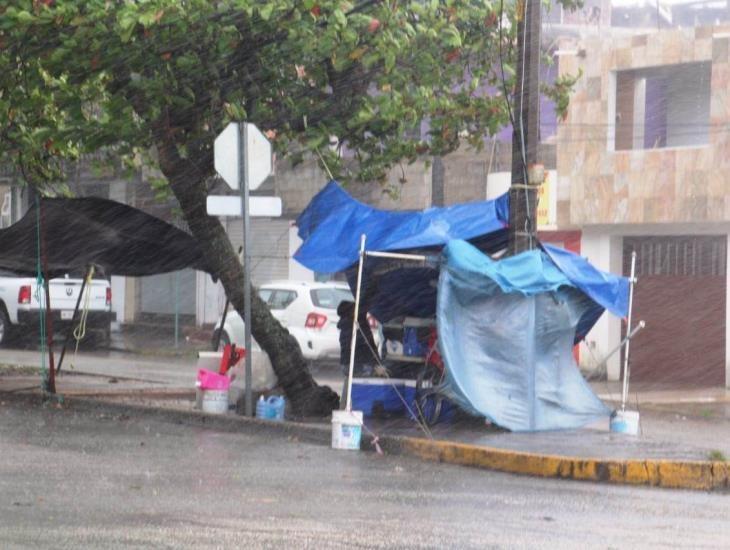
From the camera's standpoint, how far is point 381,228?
46.3 ft

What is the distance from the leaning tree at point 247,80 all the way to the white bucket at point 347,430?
225 cm

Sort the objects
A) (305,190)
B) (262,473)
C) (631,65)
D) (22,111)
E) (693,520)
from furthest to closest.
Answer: (305,190) → (631,65) → (22,111) → (262,473) → (693,520)

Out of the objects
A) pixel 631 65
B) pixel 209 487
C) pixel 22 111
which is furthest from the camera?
pixel 631 65

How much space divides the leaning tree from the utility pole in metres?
0.92

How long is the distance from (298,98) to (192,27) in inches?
77.7

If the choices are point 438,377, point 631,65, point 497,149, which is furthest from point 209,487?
point 497,149

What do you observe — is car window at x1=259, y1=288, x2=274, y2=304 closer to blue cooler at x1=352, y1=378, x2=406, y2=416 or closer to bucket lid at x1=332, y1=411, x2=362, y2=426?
blue cooler at x1=352, y1=378, x2=406, y2=416

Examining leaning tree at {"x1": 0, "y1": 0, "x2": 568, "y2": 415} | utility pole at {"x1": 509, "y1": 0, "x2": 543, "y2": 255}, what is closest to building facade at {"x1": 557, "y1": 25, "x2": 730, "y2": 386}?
leaning tree at {"x1": 0, "y1": 0, "x2": 568, "y2": 415}

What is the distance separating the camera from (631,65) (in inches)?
950

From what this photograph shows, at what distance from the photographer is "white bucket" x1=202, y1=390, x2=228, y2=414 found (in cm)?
1494

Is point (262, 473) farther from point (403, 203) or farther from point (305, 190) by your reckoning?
point (305, 190)

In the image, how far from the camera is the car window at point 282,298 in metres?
24.3

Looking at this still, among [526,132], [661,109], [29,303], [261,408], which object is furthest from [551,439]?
[29,303]

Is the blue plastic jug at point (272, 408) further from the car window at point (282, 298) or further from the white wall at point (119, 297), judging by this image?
the white wall at point (119, 297)
